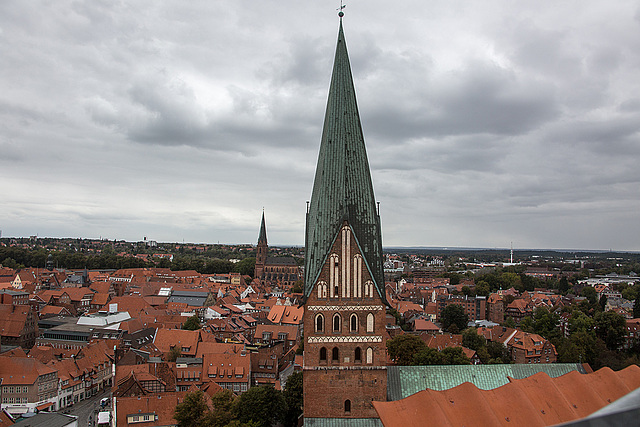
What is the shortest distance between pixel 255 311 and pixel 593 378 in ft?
345

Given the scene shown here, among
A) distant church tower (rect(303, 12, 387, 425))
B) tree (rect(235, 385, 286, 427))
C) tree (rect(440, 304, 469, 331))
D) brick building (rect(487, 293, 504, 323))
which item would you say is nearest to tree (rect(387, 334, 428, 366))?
tree (rect(235, 385, 286, 427))

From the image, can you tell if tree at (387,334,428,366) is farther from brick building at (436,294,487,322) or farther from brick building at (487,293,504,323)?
brick building at (487,293,504,323)

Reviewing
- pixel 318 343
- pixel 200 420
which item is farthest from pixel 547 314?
pixel 318 343

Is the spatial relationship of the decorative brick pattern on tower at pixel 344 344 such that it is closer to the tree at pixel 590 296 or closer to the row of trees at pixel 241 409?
the row of trees at pixel 241 409

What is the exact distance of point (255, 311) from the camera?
12825 centimetres

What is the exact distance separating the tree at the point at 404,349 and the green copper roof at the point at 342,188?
35546 mm

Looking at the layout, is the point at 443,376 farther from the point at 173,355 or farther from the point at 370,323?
the point at 173,355

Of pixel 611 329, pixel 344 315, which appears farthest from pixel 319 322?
pixel 611 329

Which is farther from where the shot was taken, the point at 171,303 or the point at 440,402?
the point at 171,303

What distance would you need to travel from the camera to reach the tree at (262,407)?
45250mm

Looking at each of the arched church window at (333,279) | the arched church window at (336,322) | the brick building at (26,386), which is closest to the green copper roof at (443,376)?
the arched church window at (336,322)

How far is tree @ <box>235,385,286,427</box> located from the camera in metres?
45.2

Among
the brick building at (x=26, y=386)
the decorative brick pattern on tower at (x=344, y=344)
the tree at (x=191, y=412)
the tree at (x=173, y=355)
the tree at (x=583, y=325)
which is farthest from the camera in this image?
the tree at (x=583, y=325)

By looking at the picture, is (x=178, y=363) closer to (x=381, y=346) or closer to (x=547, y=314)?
(x=381, y=346)
